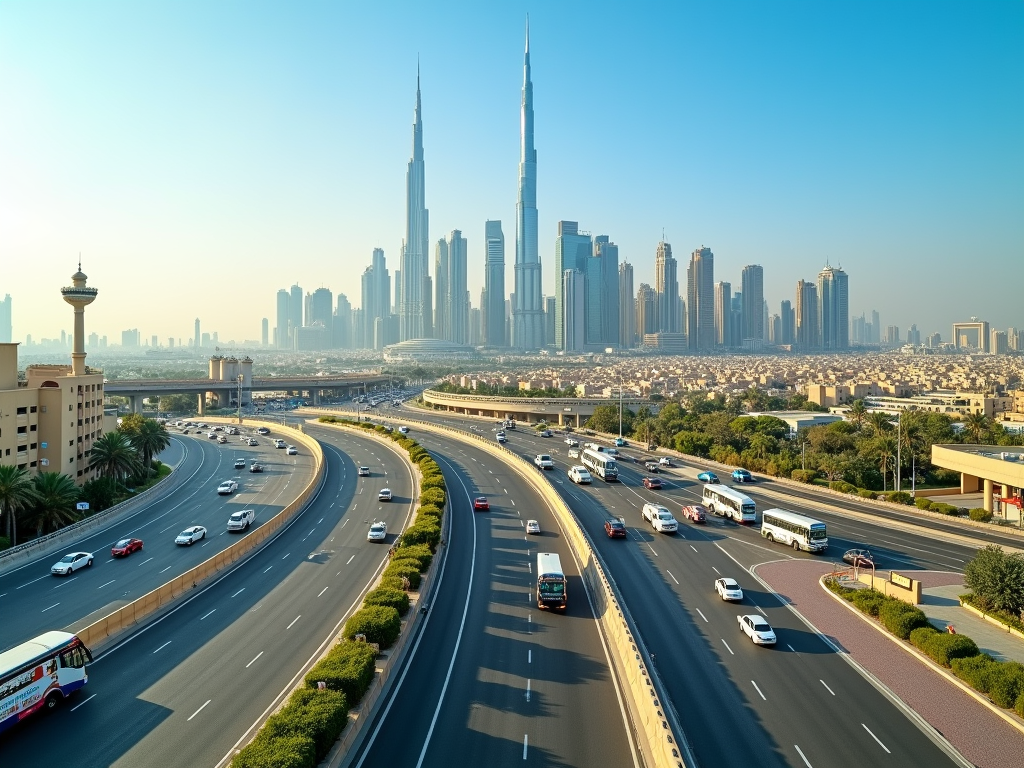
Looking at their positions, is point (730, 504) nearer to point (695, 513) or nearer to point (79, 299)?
point (695, 513)

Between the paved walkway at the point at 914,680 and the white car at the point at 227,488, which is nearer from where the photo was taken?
the paved walkway at the point at 914,680

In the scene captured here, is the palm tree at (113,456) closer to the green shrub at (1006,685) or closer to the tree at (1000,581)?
the tree at (1000,581)

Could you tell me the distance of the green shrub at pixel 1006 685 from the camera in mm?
19250

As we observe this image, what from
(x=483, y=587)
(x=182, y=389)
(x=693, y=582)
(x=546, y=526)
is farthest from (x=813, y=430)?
(x=182, y=389)

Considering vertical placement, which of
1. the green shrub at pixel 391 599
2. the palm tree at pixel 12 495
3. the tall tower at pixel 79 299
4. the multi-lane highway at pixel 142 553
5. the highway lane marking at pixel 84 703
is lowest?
the multi-lane highway at pixel 142 553

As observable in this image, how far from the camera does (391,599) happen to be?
24219 mm

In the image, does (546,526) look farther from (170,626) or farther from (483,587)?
(170,626)

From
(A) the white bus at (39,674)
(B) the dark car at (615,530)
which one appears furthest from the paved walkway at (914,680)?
(A) the white bus at (39,674)

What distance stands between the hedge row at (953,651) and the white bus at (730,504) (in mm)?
13632

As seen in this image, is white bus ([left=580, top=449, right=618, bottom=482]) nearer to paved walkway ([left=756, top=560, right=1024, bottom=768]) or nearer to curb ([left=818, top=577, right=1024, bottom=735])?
paved walkway ([left=756, top=560, right=1024, bottom=768])

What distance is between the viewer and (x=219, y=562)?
1282 inches

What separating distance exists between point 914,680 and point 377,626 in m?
16.7

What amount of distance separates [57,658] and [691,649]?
19003 mm

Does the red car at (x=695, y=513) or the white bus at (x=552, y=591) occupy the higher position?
the white bus at (x=552, y=591)
